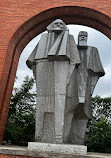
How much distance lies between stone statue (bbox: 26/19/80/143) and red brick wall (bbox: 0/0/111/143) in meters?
2.07

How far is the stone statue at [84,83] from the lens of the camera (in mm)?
3322

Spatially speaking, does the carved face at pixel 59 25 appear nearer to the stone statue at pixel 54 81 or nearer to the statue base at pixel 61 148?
the stone statue at pixel 54 81

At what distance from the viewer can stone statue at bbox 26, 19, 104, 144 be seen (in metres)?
3.07

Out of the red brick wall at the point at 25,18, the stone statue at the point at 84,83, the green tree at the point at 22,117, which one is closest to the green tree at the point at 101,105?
the green tree at the point at 22,117

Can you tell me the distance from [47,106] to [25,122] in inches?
210

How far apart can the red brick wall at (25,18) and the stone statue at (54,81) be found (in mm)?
2071

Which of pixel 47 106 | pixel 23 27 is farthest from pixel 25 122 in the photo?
pixel 47 106

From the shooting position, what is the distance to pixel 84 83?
3.49 metres

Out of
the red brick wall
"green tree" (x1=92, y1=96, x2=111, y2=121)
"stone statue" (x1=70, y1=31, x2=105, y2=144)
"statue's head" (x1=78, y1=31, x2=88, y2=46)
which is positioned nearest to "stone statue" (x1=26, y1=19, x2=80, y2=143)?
"stone statue" (x1=70, y1=31, x2=105, y2=144)

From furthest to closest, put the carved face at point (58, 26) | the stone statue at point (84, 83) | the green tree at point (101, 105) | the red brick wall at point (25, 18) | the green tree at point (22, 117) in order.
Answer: the green tree at point (101, 105), the green tree at point (22, 117), the red brick wall at point (25, 18), the carved face at point (58, 26), the stone statue at point (84, 83)

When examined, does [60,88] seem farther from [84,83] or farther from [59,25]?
[59,25]

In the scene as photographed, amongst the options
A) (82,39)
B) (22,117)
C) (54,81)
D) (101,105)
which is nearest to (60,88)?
(54,81)

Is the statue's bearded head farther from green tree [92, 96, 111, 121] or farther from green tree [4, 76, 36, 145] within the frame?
green tree [92, 96, 111, 121]

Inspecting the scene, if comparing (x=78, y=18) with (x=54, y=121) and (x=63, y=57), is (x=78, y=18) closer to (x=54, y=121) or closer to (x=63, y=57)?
(x=63, y=57)
